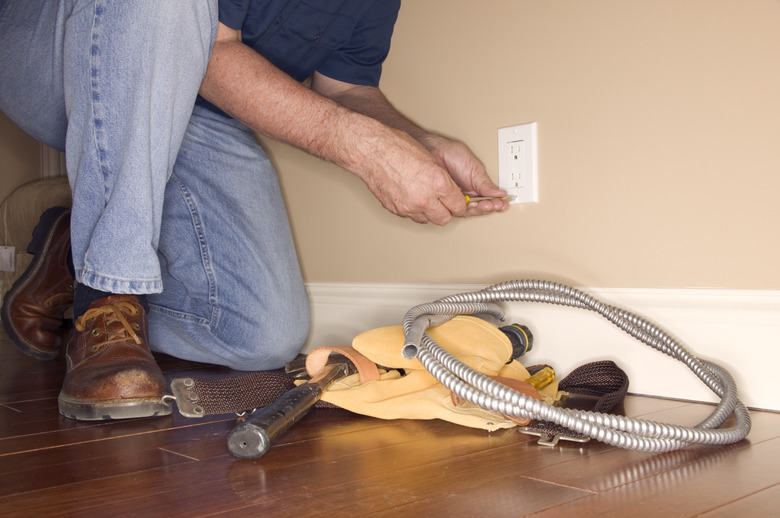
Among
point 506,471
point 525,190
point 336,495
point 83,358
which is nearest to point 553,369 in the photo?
point 525,190

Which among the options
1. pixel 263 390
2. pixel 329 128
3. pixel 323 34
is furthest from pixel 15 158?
pixel 263 390

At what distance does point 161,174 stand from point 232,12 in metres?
0.33

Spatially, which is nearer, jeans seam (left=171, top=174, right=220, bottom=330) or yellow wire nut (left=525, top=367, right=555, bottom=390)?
yellow wire nut (left=525, top=367, right=555, bottom=390)

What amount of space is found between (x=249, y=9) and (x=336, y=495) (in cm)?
98

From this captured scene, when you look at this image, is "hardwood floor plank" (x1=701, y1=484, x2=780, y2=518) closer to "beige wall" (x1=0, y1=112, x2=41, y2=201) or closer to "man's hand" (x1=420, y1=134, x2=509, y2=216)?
"man's hand" (x1=420, y1=134, x2=509, y2=216)

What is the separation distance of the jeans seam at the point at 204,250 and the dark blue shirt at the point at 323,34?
23 cm

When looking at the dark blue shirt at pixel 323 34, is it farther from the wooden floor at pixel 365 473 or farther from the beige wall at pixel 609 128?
the wooden floor at pixel 365 473

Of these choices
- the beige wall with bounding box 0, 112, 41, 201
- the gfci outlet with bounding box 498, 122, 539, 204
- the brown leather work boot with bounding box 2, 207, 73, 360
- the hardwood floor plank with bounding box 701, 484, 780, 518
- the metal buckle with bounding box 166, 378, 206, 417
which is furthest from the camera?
the beige wall with bounding box 0, 112, 41, 201

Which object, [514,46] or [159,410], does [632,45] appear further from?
[159,410]

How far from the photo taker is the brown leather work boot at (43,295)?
1.60m

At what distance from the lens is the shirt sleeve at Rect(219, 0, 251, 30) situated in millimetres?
1149

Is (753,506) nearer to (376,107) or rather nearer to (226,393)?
(226,393)

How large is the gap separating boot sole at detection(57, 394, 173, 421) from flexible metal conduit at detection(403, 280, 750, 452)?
40 centimetres

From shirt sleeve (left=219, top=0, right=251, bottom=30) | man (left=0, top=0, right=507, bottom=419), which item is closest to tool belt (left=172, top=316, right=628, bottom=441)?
man (left=0, top=0, right=507, bottom=419)
